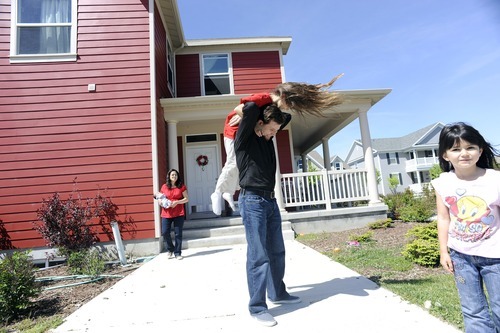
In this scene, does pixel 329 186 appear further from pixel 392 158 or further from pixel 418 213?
pixel 392 158

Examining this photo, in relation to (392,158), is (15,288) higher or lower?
lower

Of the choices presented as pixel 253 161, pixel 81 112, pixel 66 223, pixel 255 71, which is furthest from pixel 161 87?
pixel 253 161

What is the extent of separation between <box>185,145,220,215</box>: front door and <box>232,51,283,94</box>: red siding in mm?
2357

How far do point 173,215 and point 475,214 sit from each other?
4578 millimetres

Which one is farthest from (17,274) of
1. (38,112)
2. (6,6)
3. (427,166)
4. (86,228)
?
(427,166)

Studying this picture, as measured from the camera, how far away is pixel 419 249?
3.72 m

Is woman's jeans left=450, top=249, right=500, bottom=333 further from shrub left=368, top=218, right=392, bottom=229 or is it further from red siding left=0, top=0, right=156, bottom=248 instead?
shrub left=368, top=218, right=392, bottom=229

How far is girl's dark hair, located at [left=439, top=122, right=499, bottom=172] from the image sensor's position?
66.7 inches

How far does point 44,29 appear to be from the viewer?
6480 millimetres

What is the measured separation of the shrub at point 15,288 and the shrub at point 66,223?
2238 mm

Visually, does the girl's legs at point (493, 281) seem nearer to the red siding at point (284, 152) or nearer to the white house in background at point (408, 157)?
the red siding at point (284, 152)

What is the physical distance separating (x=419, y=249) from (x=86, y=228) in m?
5.65

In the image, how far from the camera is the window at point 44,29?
6.32 metres

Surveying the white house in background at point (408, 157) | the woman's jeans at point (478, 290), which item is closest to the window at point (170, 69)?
the woman's jeans at point (478, 290)
